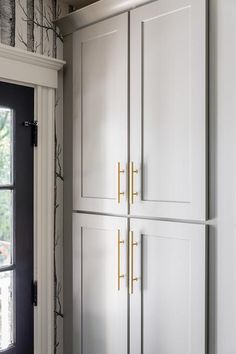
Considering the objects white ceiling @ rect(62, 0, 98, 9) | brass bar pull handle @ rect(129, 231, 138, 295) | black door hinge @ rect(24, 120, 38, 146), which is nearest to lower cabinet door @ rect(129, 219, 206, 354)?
brass bar pull handle @ rect(129, 231, 138, 295)

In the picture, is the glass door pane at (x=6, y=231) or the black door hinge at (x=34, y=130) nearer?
the glass door pane at (x=6, y=231)

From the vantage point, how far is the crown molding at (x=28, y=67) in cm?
172

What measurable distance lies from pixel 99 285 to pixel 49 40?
1.24 m

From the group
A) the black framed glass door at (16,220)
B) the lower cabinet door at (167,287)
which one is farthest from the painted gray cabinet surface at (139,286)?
the black framed glass door at (16,220)

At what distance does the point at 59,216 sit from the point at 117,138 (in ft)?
1.84

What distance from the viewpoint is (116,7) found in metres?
1.73

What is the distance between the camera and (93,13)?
1.83 metres

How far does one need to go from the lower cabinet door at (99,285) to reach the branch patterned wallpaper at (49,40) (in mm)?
110

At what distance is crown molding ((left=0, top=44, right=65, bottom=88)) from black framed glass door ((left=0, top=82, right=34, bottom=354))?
50 mm

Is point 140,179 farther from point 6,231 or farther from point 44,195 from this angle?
point 6,231

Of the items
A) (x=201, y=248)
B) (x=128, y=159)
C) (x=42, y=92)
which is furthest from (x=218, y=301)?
(x=42, y=92)

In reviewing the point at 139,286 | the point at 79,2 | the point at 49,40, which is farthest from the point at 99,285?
the point at 79,2

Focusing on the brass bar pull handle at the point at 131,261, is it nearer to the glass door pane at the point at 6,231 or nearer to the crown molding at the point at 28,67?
the glass door pane at the point at 6,231

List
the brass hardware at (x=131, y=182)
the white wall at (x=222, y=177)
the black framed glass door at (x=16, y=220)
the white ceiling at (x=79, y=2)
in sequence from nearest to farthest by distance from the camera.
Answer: the white wall at (x=222, y=177)
the brass hardware at (x=131, y=182)
the black framed glass door at (x=16, y=220)
the white ceiling at (x=79, y=2)
